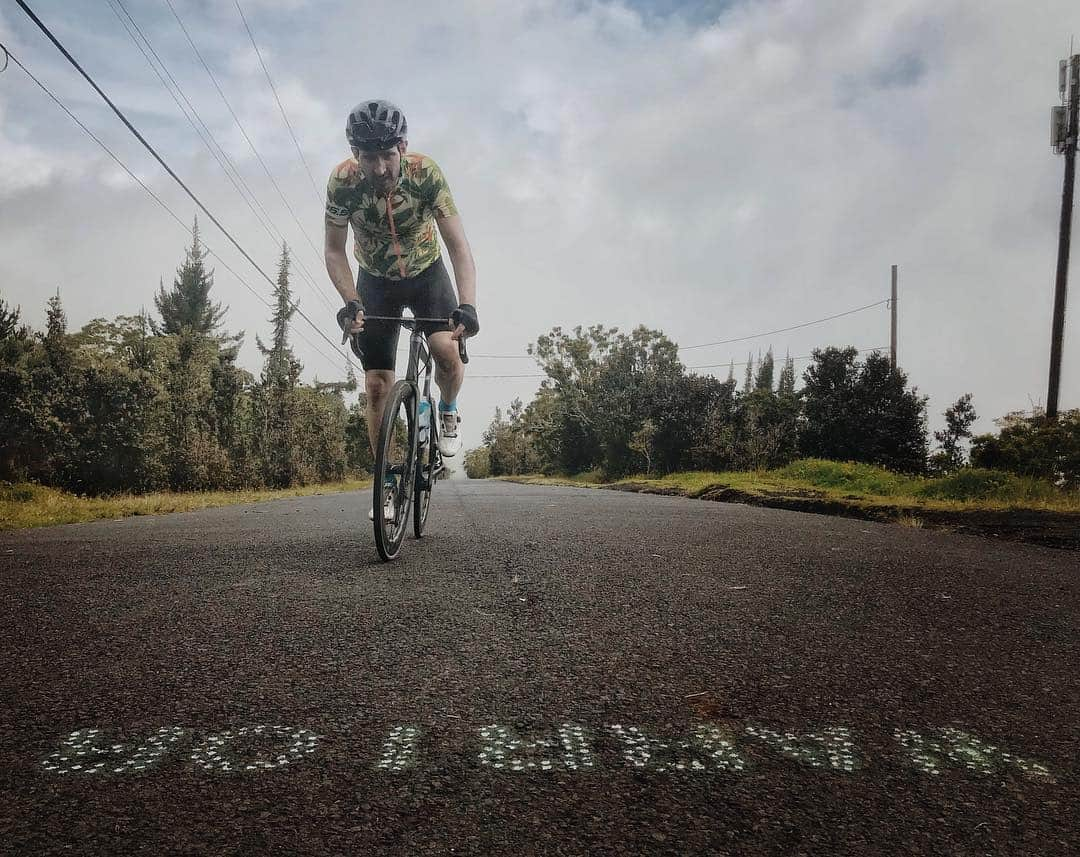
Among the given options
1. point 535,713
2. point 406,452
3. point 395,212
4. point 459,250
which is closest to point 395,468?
point 406,452

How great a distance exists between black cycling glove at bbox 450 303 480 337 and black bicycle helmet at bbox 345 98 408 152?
3.54 ft

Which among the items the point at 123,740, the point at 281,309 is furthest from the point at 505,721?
the point at 281,309

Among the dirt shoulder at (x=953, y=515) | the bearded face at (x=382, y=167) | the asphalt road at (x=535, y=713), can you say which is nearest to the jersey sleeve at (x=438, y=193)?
the bearded face at (x=382, y=167)

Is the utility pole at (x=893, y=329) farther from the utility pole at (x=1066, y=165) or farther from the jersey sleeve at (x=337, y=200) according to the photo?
the jersey sleeve at (x=337, y=200)

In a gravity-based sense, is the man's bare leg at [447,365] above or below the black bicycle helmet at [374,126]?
below

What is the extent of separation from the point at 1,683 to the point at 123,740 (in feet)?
2.08

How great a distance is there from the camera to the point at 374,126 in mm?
4211

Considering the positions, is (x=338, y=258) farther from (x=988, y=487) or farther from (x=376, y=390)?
(x=988, y=487)

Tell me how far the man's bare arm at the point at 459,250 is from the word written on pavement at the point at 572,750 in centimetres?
358

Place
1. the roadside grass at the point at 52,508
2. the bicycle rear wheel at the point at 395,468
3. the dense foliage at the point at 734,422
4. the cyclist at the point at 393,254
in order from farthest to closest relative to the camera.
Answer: the dense foliage at the point at 734,422 < the roadside grass at the point at 52,508 < the cyclist at the point at 393,254 < the bicycle rear wheel at the point at 395,468

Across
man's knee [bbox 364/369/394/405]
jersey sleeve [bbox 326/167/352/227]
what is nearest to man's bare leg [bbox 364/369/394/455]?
man's knee [bbox 364/369/394/405]

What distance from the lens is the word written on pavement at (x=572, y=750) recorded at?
4.41 feet

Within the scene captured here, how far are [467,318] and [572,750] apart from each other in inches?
129

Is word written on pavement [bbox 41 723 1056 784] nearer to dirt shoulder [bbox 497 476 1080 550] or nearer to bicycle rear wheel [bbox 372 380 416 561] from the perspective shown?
bicycle rear wheel [bbox 372 380 416 561]
